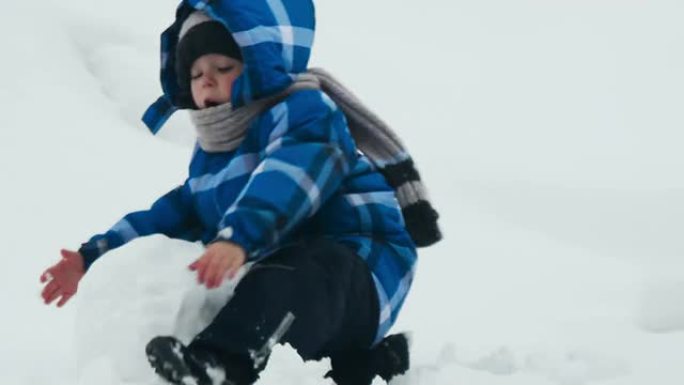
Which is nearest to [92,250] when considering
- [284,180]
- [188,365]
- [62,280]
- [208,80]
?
[62,280]

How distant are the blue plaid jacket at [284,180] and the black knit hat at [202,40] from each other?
4 centimetres

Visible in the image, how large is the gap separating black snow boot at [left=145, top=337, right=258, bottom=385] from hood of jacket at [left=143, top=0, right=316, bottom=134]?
2.07 ft

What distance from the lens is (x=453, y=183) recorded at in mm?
6246

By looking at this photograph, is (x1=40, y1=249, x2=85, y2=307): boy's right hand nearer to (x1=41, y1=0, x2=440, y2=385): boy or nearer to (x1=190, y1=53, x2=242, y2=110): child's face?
(x1=41, y1=0, x2=440, y2=385): boy

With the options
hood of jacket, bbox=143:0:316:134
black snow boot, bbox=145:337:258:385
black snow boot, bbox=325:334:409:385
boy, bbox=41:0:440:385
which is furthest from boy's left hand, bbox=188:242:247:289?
black snow boot, bbox=325:334:409:385

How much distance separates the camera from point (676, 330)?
3389 millimetres

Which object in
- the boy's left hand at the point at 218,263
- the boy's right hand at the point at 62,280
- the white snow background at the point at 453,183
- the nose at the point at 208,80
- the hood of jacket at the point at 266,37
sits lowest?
the white snow background at the point at 453,183

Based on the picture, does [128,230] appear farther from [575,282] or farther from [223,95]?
[575,282]

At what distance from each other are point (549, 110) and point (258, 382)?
6940 millimetres

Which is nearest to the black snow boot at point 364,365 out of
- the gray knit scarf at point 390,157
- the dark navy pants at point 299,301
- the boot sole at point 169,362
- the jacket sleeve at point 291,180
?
the dark navy pants at point 299,301

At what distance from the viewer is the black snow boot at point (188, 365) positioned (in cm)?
166

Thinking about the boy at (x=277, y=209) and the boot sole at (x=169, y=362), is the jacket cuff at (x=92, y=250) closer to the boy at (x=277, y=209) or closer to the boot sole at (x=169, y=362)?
the boy at (x=277, y=209)

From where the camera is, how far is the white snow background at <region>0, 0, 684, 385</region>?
2406mm

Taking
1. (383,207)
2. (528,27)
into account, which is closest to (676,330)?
(383,207)
